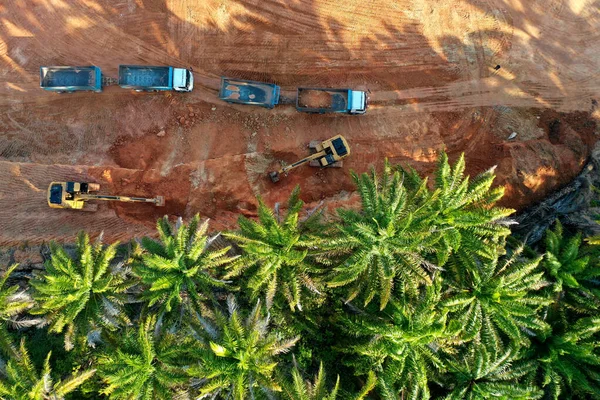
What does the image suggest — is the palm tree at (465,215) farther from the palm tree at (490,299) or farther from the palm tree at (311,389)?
the palm tree at (311,389)

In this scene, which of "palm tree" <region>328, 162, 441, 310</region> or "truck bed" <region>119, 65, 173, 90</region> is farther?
"truck bed" <region>119, 65, 173, 90</region>

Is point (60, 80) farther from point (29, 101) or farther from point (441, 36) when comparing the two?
point (441, 36)

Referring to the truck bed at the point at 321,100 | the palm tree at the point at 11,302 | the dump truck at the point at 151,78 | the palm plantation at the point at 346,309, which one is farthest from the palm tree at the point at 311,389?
the dump truck at the point at 151,78

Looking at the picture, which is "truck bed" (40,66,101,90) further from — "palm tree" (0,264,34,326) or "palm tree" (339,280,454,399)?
"palm tree" (339,280,454,399)

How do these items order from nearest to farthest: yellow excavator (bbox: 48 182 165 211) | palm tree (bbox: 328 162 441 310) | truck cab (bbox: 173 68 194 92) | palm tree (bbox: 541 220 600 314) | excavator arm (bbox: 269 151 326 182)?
1. palm tree (bbox: 328 162 441 310)
2. palm tree (bbox: 541 220 600 314)
3. yellow excavator (bbox: 48 182 165 211)
4. excavator arm (bbox: 269 151 326 182)
5. truck cab (bbox: 173 68 194 92)

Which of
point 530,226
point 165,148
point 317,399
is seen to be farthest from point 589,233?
point 165,148

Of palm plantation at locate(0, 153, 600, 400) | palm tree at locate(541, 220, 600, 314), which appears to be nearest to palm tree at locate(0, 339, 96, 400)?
palm plantation at locate(0, 153, 600, 400)

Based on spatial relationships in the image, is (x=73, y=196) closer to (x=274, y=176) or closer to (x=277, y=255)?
(x=274, y=176)

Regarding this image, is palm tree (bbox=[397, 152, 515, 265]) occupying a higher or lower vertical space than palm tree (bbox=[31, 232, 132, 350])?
higher
